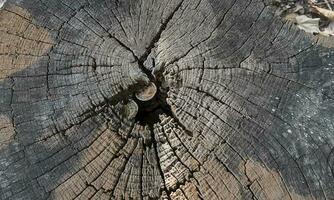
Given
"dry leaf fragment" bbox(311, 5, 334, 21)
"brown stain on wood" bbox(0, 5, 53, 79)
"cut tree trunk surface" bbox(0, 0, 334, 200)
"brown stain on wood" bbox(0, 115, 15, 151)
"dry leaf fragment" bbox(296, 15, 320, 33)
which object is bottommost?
"dry leaf fragment" bbox(311, 5, 334, 21)

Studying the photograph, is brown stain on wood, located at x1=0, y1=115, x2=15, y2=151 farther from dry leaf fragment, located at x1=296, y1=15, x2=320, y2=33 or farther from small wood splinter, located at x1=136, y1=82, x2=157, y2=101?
dry leaf fragment, located at x1=296, y1=15, x2=320, y2=33

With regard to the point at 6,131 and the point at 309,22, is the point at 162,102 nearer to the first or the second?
the point at 6,131

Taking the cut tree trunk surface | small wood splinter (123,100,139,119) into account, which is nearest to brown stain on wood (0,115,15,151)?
the cut tree trunk surface

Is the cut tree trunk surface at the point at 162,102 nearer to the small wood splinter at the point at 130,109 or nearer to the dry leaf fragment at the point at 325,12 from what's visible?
the small wood splinter at the point at 130,109

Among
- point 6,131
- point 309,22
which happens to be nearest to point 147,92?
point 6,131

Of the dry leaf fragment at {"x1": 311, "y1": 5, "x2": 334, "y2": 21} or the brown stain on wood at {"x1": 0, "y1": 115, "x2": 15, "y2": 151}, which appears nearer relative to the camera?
the brown stain on wood at {"x1": 0, "y1": 115, "x2": 15, "y2": 151}

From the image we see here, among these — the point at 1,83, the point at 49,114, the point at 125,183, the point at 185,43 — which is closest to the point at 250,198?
the point at 125,183

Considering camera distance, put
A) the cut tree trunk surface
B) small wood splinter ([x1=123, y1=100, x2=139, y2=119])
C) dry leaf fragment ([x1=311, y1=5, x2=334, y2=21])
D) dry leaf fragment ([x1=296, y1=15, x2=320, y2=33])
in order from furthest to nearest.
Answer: dry leaf fragment ([x1=311, y1=5, x2=334, y2=21])
dry leaf fragment ([x1=296, y1=15, x2=320, y2=33])
small wood splinter ([x1=123, y1=100, x2=139, y2=119])
the cut tree trunk surface

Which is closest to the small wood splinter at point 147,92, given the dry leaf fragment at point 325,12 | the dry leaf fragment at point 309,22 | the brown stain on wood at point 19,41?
the brown stain on wood at point 19,41
